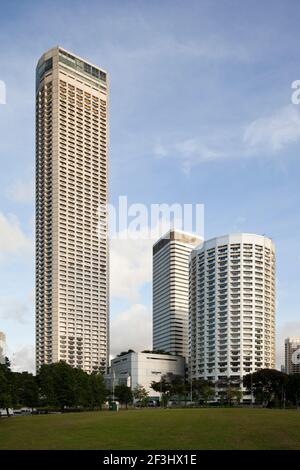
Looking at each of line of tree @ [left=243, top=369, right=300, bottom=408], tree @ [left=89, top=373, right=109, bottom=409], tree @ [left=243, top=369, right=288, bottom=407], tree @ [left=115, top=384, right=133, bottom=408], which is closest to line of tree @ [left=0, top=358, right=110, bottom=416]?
tree @ [left=89, top=373, right=109, bottom=409]

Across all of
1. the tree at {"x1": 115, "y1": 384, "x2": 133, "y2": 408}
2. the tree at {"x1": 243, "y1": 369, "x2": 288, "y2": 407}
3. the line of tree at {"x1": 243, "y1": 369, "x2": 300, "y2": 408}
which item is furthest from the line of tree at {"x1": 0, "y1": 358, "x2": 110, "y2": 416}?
the tree at {"x1": 243, "y1": 369, "x2": 288, "y2": 407}

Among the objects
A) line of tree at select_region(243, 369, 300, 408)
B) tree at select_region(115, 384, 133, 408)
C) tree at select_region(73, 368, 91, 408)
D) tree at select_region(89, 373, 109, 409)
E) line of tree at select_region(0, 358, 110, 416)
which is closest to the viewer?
line of tree at select_region(0, 358, 110, 416)

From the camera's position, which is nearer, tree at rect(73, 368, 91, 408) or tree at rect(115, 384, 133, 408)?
tree at rect(73, 368, 91, 408)

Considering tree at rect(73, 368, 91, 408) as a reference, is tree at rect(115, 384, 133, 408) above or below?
below

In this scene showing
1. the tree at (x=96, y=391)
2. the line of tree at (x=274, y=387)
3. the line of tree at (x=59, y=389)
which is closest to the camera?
the line of tree at (x=59, y=389)

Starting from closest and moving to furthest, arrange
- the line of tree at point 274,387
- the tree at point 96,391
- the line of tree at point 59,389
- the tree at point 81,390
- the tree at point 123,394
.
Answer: the line of tree at point 59,389
the tree at point 81,390
the tree at point 96,391
the line of tree at point 274,387
the tree at point 123,394

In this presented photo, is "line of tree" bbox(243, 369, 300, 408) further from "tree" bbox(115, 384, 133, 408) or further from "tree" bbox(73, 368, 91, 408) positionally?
"tree" bbox(73, 368, 91, 408)

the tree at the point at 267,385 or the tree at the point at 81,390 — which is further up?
the tree at the point at 81,390

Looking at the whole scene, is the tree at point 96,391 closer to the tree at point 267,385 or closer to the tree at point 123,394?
the tree at point 123,394

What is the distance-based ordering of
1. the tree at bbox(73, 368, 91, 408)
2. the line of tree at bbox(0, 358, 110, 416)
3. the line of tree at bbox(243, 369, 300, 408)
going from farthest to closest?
the line of tree at bbox(243, 369, 300, 408) < the tree at bbox(73, 368, 91, 408) < the line of tree at bbox(0, 358, 110, 416)

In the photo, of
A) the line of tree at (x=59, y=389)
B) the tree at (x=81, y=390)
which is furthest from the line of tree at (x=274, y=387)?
the tree at (x=81, y=390)

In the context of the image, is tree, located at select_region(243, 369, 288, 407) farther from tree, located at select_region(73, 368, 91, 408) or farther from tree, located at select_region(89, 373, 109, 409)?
tree, located at select_region(73, 368, 91, 408)
